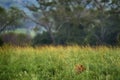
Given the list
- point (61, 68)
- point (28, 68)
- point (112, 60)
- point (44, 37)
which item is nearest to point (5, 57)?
point (28, 68)

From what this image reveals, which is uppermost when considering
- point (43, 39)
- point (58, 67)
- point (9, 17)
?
point (58, 67)

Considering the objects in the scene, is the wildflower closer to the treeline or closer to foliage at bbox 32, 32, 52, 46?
the treeline

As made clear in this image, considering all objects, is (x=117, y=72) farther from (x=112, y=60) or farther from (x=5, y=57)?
(x=5, y=57)

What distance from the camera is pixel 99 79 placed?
7.31 metres

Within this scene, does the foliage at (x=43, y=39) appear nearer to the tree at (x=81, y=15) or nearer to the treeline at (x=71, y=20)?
the treeline at (x=71, y=20)

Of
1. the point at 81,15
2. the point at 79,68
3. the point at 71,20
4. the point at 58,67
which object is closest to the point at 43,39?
the point at 71,20

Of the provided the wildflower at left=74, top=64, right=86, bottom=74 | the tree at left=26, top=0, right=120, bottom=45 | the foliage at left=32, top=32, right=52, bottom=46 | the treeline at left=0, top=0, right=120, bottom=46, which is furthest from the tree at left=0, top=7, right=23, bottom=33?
the wildflower at left=74, top=64, right=86, bottom=74

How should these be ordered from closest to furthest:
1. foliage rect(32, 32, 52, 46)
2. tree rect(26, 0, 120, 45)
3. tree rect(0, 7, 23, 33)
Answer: foliage rect(32, 32, 52, 46) < tree rect(26, 0, 120, 45) < tree rect(0, 7, 23, 33)

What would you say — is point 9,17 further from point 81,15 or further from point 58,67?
point 58,67

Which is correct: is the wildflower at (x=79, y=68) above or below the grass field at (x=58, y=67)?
above

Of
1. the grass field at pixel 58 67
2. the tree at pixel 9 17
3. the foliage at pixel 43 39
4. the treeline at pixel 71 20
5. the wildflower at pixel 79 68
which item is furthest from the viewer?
the tree at pixel 9 17

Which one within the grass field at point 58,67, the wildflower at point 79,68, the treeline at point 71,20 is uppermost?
the wildflower at point 79,68

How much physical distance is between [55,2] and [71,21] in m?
3.19

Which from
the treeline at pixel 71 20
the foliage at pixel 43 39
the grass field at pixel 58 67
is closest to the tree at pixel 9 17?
the treeline at pixel 71 20
